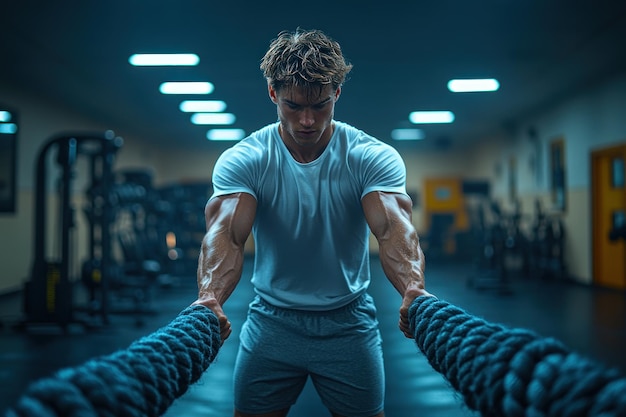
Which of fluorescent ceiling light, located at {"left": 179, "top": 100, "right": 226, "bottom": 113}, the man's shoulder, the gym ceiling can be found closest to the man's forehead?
the man's shoulder

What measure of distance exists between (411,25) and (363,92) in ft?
7.95

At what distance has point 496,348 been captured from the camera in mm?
557

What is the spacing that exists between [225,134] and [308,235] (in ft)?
31.9

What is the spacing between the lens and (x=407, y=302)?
99cm

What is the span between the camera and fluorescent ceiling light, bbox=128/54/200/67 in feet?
17.6

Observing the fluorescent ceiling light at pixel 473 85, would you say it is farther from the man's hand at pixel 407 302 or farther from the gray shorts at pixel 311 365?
the man's hand at pixel 407 302

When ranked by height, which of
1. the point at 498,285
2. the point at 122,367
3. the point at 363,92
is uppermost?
the point at 363,92

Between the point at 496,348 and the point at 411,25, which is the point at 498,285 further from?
the point at 496,348

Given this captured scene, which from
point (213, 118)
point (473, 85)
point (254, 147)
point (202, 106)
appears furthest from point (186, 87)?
point (254, 147)

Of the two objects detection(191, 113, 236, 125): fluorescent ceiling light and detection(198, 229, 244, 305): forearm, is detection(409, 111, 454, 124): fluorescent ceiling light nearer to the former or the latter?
detection(191, 113, 236, 125): fluorescent ceiling light

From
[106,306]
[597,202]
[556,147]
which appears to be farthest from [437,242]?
[106,306]

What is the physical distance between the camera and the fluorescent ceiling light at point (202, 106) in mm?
7559

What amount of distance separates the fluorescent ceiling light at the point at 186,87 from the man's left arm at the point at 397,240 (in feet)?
18.0

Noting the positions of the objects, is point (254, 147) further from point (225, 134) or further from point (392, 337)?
point (225, 134)
